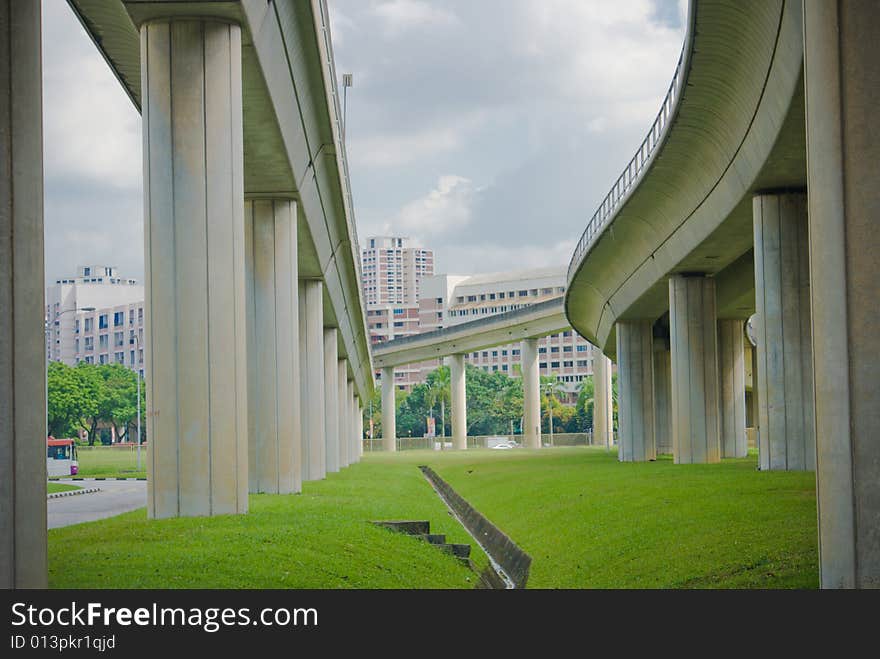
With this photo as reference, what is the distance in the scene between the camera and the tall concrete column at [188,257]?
57.6 ft

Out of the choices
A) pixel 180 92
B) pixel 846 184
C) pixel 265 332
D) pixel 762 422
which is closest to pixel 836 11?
pixel 846 184

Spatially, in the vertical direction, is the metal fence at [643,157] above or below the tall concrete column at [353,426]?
above

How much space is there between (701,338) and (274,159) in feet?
69.9

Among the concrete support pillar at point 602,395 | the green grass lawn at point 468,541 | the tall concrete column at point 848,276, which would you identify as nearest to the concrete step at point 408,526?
the green grass lawn at point 468,541

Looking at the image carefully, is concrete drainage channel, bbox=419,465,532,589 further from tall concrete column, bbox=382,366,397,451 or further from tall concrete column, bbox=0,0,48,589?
tall concrete column, bbox=382,366,397,451

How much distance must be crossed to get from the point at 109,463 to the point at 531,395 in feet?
111

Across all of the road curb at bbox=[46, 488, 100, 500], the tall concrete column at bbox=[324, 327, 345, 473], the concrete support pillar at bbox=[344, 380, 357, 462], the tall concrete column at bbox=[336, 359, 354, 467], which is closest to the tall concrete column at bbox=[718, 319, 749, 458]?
the tall concrete column at bbox=[336, 359, 354, 467]

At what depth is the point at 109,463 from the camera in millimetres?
83188

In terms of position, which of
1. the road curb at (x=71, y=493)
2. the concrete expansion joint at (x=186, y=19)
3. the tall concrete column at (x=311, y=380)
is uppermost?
the concrete expansion joint at (x=186, y=19)

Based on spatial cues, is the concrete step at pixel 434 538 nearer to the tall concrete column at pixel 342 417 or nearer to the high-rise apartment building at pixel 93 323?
Result: the tall concrete column at pixel 342 417

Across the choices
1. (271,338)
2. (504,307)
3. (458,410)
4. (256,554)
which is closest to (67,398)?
(458,410)

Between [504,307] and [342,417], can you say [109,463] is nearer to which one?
[342,417]

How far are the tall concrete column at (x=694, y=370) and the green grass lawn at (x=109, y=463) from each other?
81.5 ft

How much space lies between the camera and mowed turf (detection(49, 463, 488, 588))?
39.9ft
